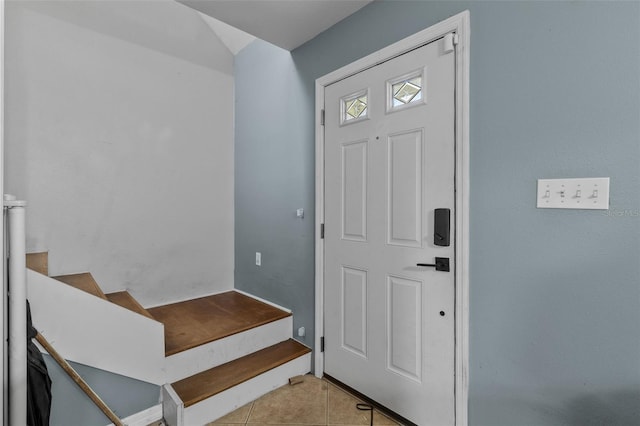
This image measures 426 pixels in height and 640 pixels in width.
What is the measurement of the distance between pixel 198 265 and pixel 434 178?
2.33 m

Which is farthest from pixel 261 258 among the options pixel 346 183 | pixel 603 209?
pixel 603 209

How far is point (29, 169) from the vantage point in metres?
2.11

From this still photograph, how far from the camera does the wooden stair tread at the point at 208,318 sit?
204 centimetres

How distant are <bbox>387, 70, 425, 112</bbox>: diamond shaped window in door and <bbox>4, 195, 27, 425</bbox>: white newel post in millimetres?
1799

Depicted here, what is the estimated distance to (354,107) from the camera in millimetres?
2051

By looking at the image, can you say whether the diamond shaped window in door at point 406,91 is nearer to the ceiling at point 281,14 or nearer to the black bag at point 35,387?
the ceiling at point 281,14

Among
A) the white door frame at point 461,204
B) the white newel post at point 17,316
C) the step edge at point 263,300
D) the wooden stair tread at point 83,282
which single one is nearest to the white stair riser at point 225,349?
the step edge at point 263,300

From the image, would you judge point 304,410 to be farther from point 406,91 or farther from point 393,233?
point 406,91

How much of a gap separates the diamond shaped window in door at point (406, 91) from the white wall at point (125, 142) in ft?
6.33

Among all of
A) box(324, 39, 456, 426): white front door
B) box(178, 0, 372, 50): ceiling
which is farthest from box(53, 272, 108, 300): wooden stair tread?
box(178, 0, 372, 50): ceiling

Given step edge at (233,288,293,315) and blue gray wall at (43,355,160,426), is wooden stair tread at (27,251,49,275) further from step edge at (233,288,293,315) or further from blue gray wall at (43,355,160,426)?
step edge at (233,288,293,315)

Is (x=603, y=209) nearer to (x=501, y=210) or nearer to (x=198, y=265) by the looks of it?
(x=501, y=210)

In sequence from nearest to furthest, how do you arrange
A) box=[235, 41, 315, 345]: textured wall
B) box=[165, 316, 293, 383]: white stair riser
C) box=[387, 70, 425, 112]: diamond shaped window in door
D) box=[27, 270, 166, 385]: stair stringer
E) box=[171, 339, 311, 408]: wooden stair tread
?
1. box=[27, 270, 166, 385]: stair stringer
2. box=[387, 70, 425, 112]: diamond shaped window in door
3. box=[171, 339, 311, 408]: wooden stair tread
4. box=[165, 316, 293, 383]: white stair riser
5. box=[235, 41, 315, 345]: textured wall

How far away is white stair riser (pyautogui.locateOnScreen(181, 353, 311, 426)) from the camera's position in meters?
1.73
